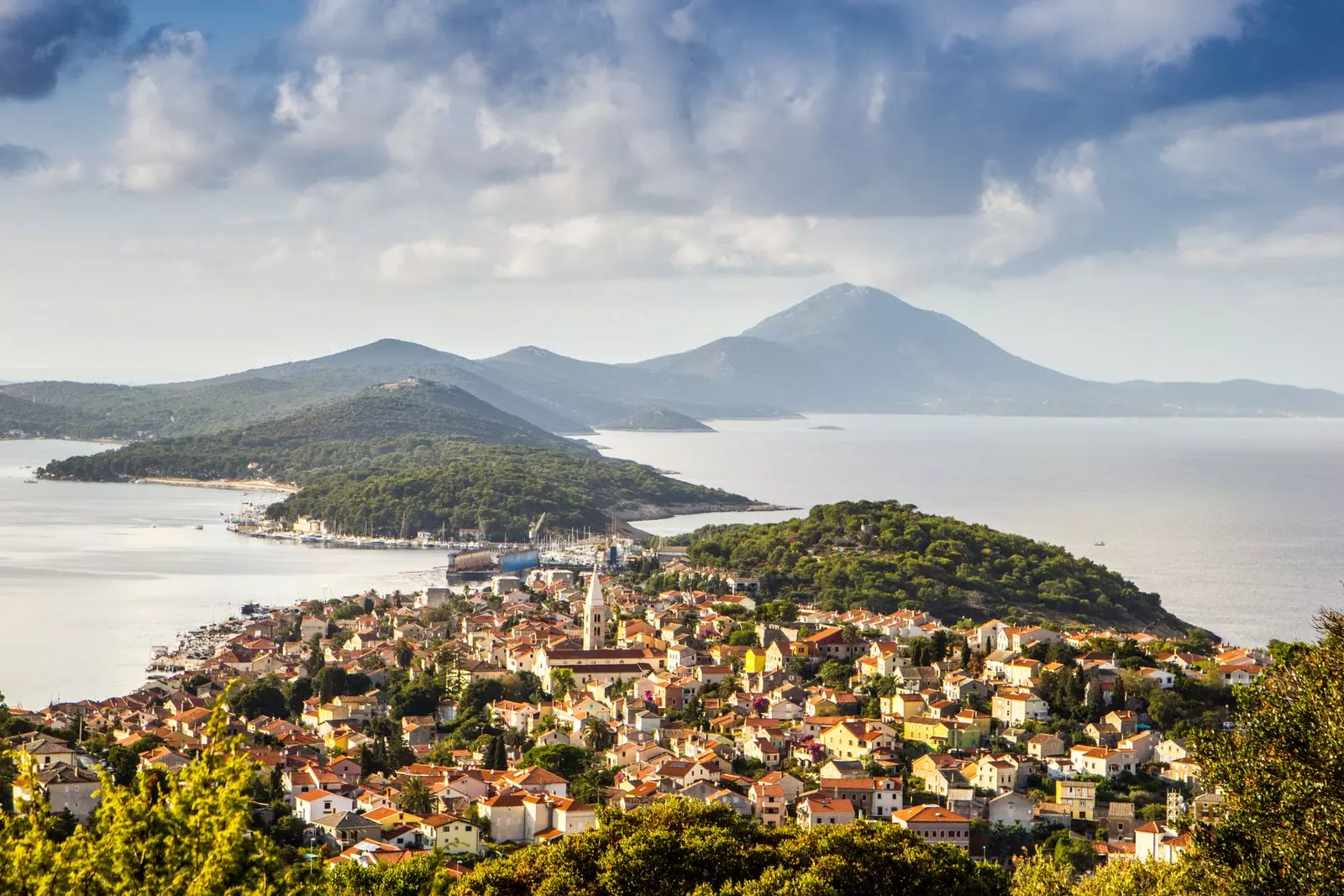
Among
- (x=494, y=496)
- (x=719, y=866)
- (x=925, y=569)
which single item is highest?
(x=494, y=496)

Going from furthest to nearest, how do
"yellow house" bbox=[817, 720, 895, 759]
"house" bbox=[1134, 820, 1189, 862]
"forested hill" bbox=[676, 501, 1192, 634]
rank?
"forested hill" bbox=[676, 501, 1192, 634]
"yellow house" bbox=[817, 720, 895, 759]
"house" bbox=[1134, 820, 1189, 862]

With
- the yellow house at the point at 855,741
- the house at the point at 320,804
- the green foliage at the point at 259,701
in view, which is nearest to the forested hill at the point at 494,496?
the green foliage at the point at 259,701

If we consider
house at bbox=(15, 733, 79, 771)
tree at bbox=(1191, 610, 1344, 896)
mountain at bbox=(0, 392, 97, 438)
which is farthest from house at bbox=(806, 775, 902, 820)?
mountain at bbox=(0, 392, 97, 438)

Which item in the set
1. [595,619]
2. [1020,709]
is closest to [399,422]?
[595,619]

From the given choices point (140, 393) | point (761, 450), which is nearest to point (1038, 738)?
point (761, 450)

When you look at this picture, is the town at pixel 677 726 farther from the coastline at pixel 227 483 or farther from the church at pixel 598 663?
the coastline at pixel 227 483

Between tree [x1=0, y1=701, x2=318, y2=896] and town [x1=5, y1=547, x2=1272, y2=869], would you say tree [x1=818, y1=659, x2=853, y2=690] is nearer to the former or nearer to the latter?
town [x1=5, y1=547, x2=1272, y2=869]

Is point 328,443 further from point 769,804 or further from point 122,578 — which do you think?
point 769,804
